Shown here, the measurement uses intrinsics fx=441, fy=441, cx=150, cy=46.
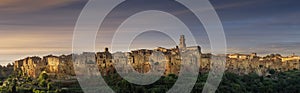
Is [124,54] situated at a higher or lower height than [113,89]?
higher

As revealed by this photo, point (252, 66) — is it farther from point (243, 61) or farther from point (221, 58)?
point (221, 58)

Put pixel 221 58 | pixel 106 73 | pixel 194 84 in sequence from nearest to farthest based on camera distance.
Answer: pixel 194 84 < pixel 106 73 < pixel 221 58

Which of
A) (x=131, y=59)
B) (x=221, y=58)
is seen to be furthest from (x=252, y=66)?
(x=131, y=59)

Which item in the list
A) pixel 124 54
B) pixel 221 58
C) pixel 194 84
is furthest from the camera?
pixel 221 58

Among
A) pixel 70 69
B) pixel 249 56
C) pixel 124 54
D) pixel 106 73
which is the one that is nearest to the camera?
pixel 106 73

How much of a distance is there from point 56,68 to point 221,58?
10.2 meters

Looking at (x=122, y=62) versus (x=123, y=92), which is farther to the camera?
(x=122, y=62)

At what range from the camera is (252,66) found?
32.1 meters

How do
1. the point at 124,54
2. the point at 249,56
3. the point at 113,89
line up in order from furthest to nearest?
1. the point at 249,56
2. the point at 124,54
3. the point at 113,89

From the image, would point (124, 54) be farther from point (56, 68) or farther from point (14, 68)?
point (14, 68)

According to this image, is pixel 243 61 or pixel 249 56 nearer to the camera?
pixel 243 61

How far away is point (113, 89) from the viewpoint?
45.9ft

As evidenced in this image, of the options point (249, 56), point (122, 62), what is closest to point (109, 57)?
point (122, 62)

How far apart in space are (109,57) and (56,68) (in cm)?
280
